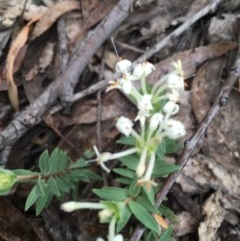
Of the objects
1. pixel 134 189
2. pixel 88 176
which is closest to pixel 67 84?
pixel 88 176

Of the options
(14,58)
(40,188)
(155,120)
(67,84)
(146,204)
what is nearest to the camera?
(155,120)

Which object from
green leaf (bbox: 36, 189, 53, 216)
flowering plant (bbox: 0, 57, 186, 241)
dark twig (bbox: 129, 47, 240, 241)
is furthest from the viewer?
green leaf (bbox: 36, 189, 53, 216)

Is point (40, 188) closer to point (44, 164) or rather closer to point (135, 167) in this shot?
point (44, 164)

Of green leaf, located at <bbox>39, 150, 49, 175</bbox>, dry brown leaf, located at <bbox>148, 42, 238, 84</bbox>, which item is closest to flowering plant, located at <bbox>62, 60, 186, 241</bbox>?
green leaf, located at <bbox>39, 150, 49, 175</bbox>

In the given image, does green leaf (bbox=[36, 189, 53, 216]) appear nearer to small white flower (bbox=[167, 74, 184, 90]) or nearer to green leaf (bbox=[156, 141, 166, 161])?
green leaf (bbox=[156, 141, 166, 161])

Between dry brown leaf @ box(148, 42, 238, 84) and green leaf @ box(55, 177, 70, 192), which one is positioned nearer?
green leaf @ box(55, 177, 70, 192)

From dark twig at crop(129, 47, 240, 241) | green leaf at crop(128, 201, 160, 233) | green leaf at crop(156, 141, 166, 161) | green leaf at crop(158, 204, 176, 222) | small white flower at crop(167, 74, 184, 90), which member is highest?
small white flower at crop(167, 74, 184, 90)

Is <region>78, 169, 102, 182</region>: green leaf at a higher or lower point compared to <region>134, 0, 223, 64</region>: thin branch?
lower

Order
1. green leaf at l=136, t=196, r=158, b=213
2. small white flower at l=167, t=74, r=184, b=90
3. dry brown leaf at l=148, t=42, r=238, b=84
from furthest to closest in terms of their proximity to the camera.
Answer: dry brown leaf at l=148, t=42, r=238, b=84
green leaf at l=136, t=196, r=158, b=213
small white flower at l=167, t=74, r=184, b=90
